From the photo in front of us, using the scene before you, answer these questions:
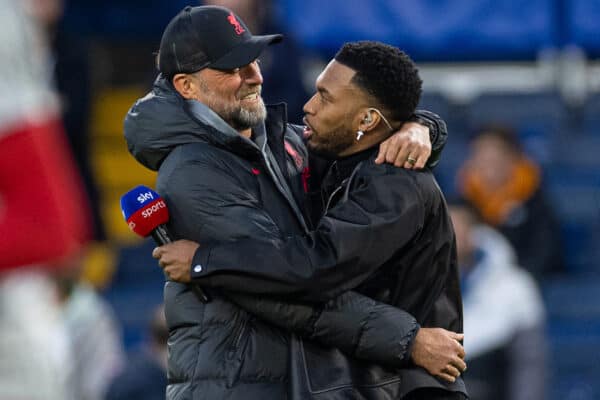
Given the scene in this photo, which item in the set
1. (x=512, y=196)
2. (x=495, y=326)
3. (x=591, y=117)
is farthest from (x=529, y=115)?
(x=495, y=326)

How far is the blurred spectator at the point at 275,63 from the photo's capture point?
755 centimetres

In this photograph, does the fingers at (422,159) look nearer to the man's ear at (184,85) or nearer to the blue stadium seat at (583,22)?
the man's ear at (184,85)

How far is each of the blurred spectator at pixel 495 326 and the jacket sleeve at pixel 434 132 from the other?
3013 mm

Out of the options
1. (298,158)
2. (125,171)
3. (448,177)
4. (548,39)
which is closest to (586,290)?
(448,177)

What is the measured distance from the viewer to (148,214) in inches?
147

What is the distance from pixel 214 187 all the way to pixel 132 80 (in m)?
6.34

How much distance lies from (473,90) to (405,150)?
546 centimetres

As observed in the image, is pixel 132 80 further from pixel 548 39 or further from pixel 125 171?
pixel 548 39

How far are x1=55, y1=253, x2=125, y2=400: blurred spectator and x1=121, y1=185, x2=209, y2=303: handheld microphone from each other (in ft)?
10.7

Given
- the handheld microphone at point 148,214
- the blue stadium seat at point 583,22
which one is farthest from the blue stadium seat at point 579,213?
the handheld microphone at point 148,214

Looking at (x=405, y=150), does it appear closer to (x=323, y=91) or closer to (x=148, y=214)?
(x=323, y=91)

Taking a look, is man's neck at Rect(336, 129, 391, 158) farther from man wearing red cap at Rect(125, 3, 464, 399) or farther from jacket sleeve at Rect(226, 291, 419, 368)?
jacket sleeve at Rect(226, 291, 419, 368)

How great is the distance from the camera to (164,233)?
3.79 m

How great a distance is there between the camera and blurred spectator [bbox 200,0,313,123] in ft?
24.8
